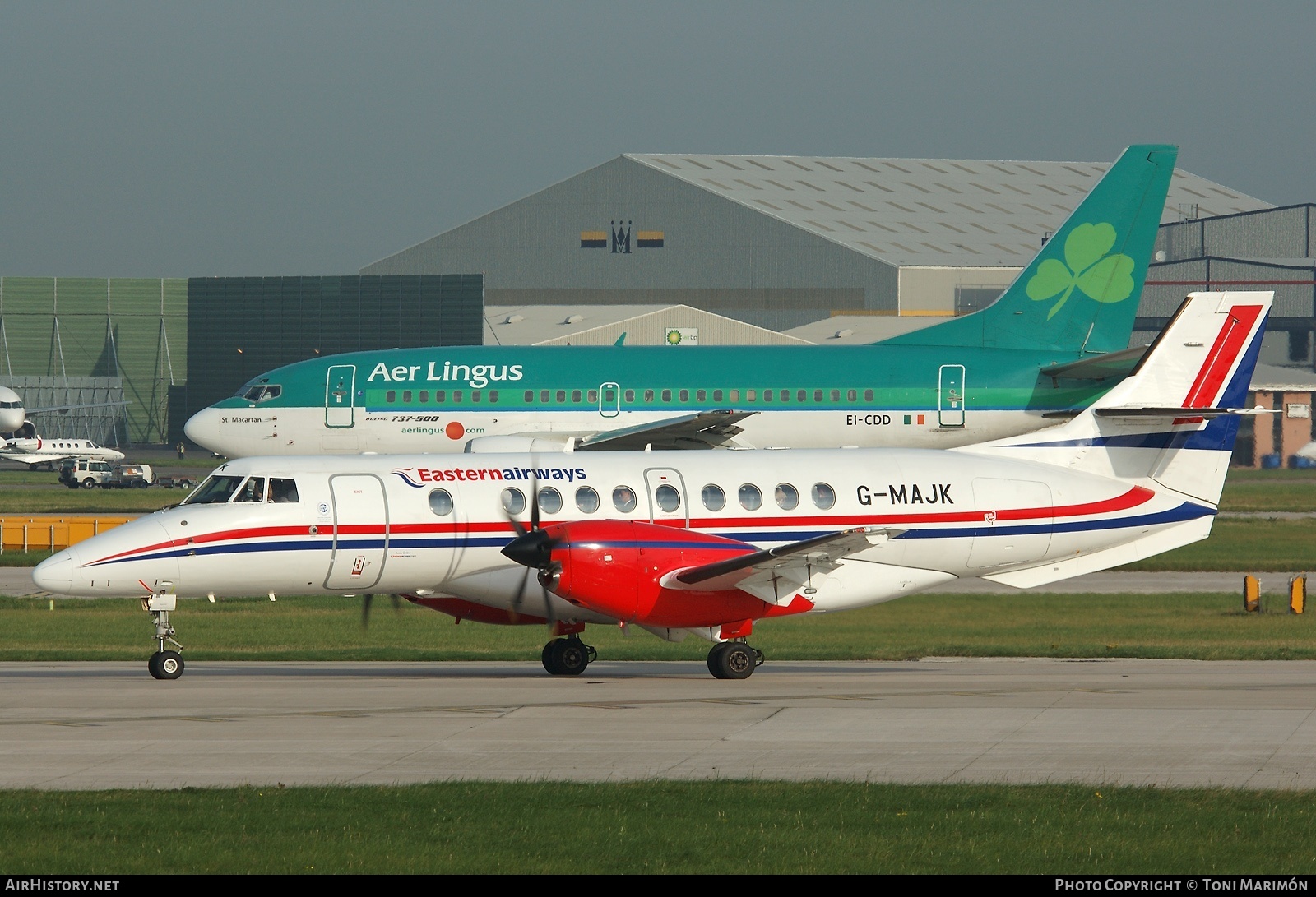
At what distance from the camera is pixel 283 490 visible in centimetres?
2259

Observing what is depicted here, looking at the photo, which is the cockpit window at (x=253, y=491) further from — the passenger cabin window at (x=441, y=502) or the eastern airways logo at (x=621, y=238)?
the eastern airways logo at (x=621, y=238)

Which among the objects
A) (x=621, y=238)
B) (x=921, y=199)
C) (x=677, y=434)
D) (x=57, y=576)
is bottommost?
(x=57, y=576)

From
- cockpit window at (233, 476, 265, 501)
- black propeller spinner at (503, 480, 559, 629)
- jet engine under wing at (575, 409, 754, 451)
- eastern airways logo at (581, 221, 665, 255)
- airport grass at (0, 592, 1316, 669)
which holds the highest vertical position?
eastern airways logo at (581, 221, 665, 255)

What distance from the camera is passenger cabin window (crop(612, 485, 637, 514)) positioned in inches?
904

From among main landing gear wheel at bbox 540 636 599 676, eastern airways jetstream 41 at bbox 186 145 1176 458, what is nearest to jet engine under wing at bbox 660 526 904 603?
main landing gear wheel at bbox 540 636 599 676

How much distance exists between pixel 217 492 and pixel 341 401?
18.4 meters

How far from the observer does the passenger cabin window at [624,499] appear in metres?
23.0

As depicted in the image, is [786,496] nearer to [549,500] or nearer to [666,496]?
[666,496]

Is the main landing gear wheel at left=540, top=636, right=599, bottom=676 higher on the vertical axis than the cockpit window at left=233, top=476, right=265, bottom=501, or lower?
lower

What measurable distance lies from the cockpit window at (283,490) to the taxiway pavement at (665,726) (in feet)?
8.30

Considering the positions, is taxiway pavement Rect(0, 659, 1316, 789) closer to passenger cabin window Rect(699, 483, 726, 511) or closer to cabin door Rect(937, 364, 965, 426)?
passenger cabin window Rect(699, 483, 726, 511)

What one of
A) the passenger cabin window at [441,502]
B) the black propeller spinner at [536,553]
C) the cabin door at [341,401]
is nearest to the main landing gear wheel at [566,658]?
the black propeller spinner at [536,553]

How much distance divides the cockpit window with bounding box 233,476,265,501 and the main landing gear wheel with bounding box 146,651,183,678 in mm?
2322

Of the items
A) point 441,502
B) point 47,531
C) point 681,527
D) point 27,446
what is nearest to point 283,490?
point 441,502
